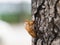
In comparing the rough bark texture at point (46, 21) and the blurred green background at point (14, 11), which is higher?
the rough bark texture at point (46, 21)

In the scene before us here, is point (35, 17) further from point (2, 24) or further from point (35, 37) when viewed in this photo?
point (2, 24)

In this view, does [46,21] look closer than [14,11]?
Yes

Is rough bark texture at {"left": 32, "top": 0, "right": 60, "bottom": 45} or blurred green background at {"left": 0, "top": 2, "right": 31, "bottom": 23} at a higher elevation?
rough bark texture at {"left": 32, "top": 0, "right": 60, "bottom": 45}

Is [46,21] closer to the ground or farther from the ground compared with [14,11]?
farther from the ground

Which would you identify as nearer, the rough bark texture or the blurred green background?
the rough bark texture

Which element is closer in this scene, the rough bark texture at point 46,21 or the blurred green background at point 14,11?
the rough bark texture at point 46,21
